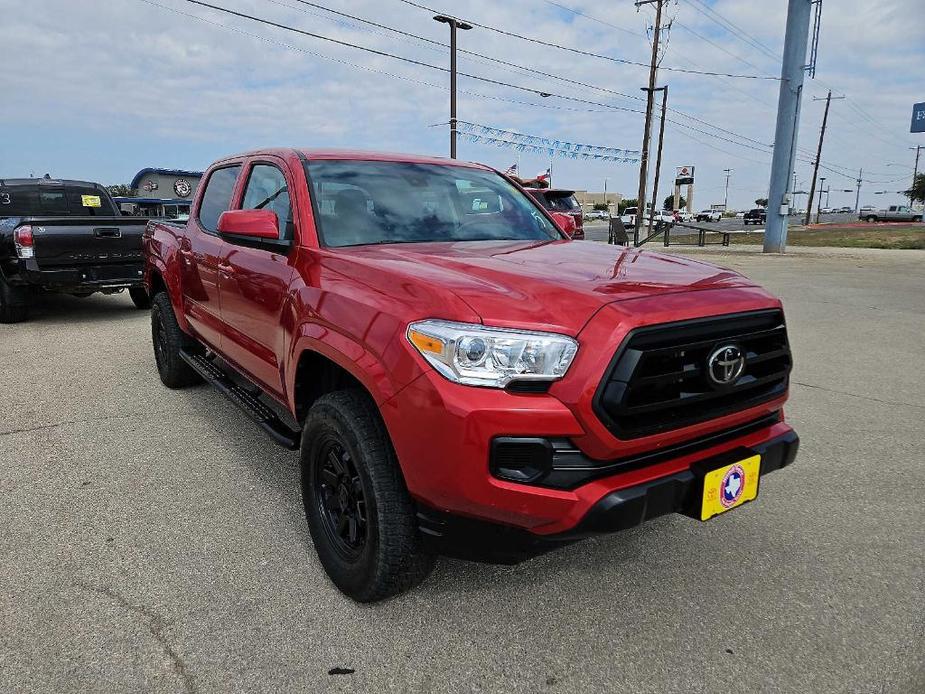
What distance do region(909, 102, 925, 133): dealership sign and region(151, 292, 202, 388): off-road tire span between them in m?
49.6

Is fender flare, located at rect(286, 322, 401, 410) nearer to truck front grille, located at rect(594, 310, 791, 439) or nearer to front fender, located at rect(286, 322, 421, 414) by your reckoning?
front fender, located at rect(286, 322, 421, 414)

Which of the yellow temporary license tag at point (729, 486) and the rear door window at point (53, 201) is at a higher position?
the rear door window at point (53, 201)

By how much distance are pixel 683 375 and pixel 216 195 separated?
3400 mm

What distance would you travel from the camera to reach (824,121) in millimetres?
61375

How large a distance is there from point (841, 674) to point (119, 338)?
7.39 m

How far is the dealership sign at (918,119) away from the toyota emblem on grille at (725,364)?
49868 millimetres

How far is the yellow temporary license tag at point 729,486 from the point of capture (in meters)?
2.09

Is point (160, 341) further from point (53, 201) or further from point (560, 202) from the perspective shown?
point (560, 202)

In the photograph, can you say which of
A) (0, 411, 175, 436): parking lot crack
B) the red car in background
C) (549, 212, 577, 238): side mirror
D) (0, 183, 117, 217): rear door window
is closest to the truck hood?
(549, 212, 577, 238): side mirror

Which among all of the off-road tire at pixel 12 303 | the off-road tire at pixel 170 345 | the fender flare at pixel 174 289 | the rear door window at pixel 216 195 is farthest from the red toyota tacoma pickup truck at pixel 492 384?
the off-road tire at pixel 12 303

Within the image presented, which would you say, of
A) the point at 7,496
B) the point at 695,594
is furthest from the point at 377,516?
the point at 7,496

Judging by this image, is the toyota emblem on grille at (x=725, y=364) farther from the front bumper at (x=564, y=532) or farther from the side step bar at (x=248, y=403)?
the side step bar at (x=248, y=403)

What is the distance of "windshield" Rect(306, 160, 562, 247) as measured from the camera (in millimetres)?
2969

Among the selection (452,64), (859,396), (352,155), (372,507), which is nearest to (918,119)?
(452,64)
